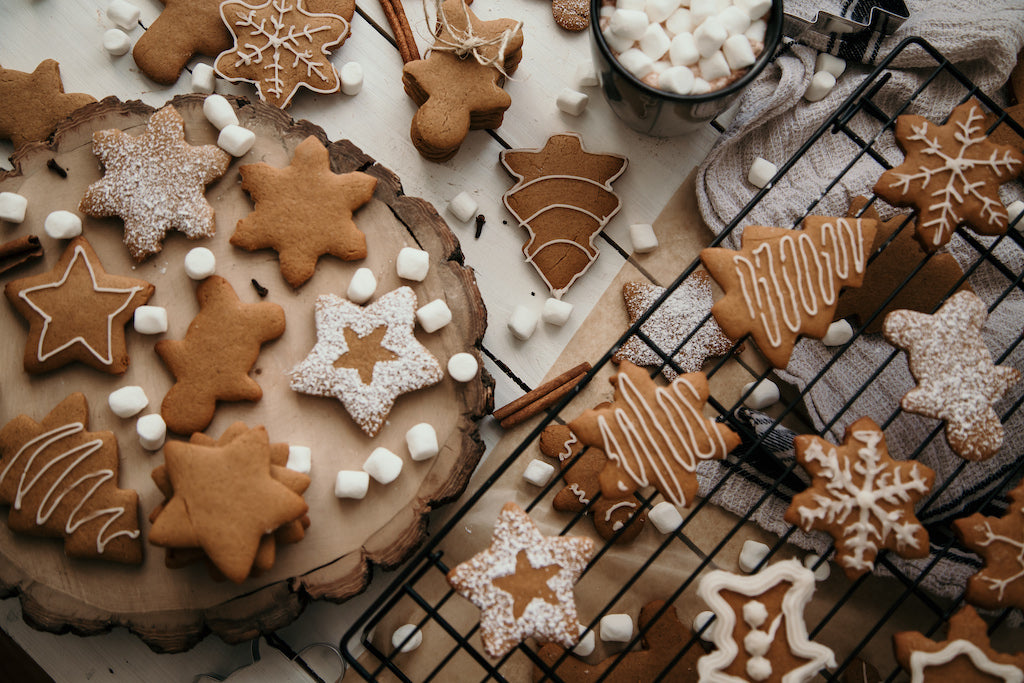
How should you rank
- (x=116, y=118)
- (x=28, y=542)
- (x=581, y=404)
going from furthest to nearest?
(x=581, y=404) < (x=116, y=118) < (x=28, y=542)

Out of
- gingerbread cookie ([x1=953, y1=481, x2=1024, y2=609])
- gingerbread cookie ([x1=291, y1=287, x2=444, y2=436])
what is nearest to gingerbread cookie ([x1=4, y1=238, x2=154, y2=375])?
gingerbread cookie ([x1=291, y1=287, x2=444, y2=436])

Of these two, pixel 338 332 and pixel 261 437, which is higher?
pixel 338 332

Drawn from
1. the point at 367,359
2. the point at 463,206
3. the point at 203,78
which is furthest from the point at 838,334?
the point at 203,78

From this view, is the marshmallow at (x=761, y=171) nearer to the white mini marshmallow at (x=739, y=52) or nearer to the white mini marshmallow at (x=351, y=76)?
the white mini marshmallow at (x=739, y=52)

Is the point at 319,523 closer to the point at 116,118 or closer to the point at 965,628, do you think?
the point at 116,118

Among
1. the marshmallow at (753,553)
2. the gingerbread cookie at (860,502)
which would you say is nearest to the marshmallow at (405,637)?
the marshmallow at (753,553)

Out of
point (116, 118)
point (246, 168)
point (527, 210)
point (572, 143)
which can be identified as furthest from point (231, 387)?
point (572, 143)
